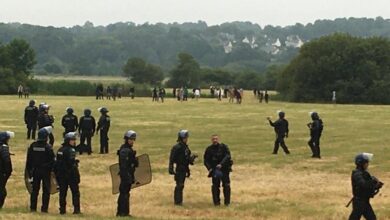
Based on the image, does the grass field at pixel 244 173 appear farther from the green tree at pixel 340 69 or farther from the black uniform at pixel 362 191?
the green tree at pixel 340 69

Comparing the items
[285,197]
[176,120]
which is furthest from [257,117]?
[285,197]

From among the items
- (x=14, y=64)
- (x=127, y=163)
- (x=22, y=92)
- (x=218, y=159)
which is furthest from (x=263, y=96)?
(x=127, y=163)

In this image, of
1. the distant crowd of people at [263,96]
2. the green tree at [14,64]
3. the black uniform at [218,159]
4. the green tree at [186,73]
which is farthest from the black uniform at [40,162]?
the green tree at [186,73]

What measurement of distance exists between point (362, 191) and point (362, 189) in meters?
0.06

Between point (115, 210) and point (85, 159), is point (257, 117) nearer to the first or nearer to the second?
point (85, 159)

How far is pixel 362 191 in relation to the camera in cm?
1331

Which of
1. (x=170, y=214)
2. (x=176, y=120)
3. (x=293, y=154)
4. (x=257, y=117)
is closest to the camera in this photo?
(x=170, y=214)

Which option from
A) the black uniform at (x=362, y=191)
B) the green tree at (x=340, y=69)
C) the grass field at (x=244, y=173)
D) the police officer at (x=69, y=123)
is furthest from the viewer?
the green tree at (x=340, y=69)

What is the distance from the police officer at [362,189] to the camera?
13234 millimetres

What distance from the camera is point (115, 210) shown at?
55.7 ft

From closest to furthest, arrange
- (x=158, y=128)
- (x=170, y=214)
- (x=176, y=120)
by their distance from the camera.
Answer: (x=170, y=214) < (x=158, y=128) < (x=176, y=120)

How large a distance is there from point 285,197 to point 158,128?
21430mm

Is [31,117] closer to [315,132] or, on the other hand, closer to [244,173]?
[244,173]

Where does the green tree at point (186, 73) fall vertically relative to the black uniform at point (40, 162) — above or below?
above
